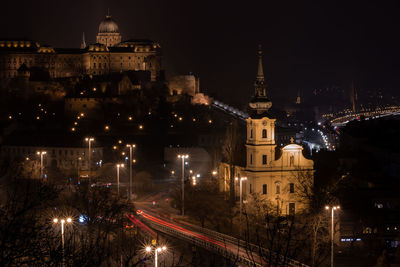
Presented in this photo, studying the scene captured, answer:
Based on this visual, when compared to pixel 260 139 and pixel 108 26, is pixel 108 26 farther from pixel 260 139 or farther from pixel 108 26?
pixel 260 139

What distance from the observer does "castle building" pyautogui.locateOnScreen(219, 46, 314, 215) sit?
43562 millimetres

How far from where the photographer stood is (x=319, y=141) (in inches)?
4254

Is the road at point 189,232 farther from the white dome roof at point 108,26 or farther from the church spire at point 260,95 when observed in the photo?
the white dome roof at point 108,26

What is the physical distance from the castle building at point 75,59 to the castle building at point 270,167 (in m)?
68.5

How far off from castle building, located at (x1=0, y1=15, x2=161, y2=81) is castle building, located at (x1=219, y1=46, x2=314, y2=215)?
225ft

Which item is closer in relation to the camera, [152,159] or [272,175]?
[272,175]

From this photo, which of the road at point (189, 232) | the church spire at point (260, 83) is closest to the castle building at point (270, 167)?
the church spire at point (260, 83)

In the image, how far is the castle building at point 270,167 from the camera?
43562mm

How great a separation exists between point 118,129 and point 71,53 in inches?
1465

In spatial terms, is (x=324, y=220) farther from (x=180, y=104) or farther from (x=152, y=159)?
(x=180, y=104)

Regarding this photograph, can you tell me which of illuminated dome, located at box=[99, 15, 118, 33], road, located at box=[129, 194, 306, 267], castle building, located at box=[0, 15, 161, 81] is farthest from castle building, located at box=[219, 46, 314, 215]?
illuminated dome, located at box=[99, 15, 118, 33]

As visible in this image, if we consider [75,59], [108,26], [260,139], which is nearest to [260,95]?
[260,139]

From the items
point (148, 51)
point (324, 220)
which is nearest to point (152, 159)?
point (324, 220)

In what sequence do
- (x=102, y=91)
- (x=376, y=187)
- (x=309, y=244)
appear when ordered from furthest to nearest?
(x=102, y=91) → (x=376, y=187) → (x=309, y=244)
